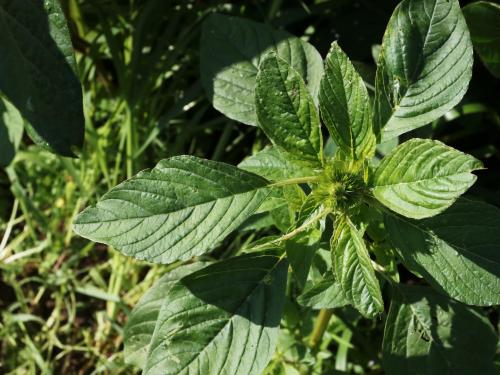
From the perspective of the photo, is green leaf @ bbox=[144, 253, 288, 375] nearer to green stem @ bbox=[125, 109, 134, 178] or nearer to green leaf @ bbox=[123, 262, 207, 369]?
green leaf @ bbox=[123, 262, 207, 369]

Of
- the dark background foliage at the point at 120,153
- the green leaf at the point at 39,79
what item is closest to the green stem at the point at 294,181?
the green leaf at the point at 39,79

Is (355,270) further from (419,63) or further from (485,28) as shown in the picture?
(485,28)

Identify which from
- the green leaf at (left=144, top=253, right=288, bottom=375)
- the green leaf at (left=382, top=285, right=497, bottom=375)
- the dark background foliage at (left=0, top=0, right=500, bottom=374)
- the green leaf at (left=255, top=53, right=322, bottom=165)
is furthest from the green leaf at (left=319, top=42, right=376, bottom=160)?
the dark background foliage at (left=0, top=0, right=500, bottom=374)

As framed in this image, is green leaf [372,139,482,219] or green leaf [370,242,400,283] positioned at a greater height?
green leaf [372,139,482,219]

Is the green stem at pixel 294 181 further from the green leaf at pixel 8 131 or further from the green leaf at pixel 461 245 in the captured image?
the green leaf at pixel 8 131

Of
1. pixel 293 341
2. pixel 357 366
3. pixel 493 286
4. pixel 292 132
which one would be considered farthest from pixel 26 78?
pixel 357 366
